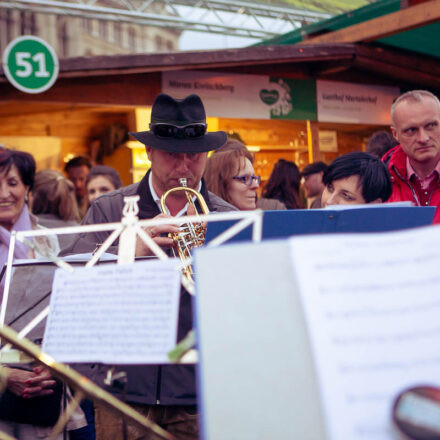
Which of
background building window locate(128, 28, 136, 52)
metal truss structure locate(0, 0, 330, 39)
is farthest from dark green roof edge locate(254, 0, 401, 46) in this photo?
background building window locate(128, 28, 136, 52)

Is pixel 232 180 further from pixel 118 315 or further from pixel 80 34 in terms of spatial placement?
pixel 80 34

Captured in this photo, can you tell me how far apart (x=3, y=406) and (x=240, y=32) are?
8447 mm

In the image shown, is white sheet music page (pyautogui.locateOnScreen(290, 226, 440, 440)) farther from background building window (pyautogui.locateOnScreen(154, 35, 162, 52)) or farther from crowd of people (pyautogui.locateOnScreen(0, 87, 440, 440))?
background building window (pyautogui.locateOnScreen(154, 35, 162, 52))

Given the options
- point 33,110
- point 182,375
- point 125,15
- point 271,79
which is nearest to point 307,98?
point 271,79

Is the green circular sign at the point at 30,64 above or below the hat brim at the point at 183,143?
above

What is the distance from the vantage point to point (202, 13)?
9.04 meters

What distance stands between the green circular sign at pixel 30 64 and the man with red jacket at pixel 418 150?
11.2 feet

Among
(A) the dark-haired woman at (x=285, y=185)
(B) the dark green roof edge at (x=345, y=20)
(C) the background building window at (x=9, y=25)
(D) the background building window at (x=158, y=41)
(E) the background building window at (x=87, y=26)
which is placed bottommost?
(A) the dark-haired woman at (x=285, y=185)

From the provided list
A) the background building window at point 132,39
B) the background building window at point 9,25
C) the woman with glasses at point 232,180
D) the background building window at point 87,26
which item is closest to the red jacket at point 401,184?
the woman with glasses at point 232,180

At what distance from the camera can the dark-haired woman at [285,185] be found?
15.6ft

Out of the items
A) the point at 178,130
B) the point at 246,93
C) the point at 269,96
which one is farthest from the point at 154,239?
the point at 269,96

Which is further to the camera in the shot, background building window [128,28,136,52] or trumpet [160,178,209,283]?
background building window [128,28,136,52]

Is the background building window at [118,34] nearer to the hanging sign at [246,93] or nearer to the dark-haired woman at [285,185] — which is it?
the hanging sign at [246,93]

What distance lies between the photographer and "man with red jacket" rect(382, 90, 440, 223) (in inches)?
114
